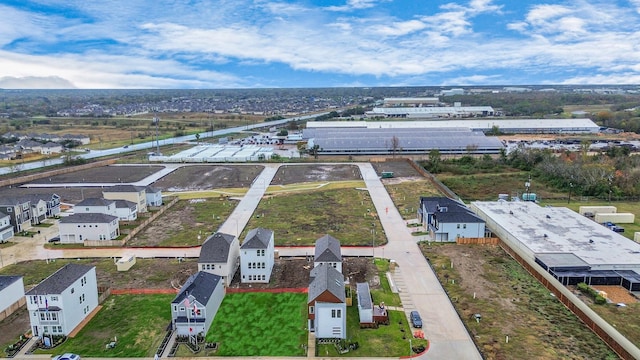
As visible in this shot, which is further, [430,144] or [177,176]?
[430,144]

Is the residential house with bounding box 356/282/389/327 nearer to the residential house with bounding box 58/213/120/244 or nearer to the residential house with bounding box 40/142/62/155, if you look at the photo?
the residential house with bounding box 58/213/120/244

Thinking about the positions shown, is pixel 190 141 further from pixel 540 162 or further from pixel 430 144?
pixel 540 162

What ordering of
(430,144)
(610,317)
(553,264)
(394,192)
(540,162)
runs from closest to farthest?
(610,317), (553,264), (394,192), (540,162), (430,144)

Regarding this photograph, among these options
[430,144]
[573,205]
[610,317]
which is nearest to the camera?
[610,317]

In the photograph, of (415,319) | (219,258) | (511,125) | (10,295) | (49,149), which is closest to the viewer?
(415,319)

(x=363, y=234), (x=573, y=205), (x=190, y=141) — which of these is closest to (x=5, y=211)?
(x=363, y=234)

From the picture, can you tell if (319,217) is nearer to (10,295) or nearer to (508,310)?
(508,310)

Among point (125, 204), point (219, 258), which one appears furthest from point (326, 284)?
point (125, 204)
